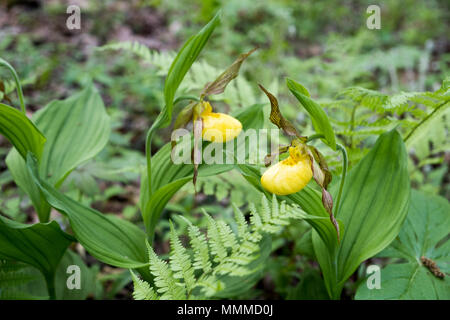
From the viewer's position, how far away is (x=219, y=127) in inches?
41.4

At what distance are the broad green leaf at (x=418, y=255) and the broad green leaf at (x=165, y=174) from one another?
22.5 inches

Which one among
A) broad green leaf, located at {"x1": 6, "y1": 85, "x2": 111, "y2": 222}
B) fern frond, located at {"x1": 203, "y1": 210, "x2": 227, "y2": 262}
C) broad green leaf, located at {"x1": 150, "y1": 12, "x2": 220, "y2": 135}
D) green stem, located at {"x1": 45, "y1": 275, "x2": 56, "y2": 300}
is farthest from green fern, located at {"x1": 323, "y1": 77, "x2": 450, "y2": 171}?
green stem, located at {"x1": 45, "y1": 275, "x2": 56, "y2": 300}

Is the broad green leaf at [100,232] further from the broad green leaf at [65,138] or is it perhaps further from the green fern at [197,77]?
the green fern at [197,77]

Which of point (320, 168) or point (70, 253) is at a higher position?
point (320, 168)

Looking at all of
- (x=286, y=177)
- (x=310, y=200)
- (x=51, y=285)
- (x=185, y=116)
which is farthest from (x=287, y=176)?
(x=51, y=285)

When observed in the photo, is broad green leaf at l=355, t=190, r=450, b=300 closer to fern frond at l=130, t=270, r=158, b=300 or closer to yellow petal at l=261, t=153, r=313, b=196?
yellow petal at l=261, t=153, r=313, b=196

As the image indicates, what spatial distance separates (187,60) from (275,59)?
2.23 m

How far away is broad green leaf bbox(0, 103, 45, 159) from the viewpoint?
1.05 m

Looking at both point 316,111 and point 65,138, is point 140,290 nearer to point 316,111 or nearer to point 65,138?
point 316,111

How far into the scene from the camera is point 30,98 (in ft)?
8.55

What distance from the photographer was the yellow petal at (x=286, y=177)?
3.06ft

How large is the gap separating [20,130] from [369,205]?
106 centimetres
